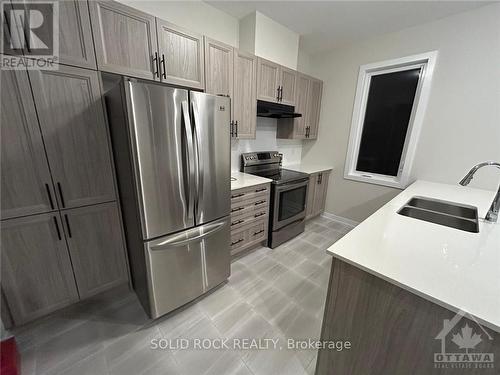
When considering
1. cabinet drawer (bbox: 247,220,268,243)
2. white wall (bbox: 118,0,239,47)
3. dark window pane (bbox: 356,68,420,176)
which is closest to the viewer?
white wall (bbox: 118,0,239,47)

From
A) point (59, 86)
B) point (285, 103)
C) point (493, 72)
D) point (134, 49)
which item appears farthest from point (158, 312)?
point (493, 72)

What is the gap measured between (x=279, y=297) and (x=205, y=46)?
2.48 m

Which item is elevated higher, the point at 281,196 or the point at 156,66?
the point at 156,66

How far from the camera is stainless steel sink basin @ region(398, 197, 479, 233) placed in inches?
54.8

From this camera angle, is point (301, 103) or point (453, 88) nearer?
point (453, 88)

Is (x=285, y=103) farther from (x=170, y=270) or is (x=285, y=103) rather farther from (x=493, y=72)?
(x=170, y=270)

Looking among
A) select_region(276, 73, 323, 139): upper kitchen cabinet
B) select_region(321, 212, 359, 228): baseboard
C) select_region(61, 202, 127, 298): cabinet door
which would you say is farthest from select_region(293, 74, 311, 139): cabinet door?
select_region(61, 202, 127, 298): cabinet door

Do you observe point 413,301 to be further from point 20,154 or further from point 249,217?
point 20,154

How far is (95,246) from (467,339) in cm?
222

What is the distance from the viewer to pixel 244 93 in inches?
87.7

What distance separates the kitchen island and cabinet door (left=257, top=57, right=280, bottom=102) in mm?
1961

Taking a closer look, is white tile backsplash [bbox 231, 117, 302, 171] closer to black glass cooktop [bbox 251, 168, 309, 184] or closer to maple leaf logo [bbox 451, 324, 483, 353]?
black glass cooktop [bbox 251, 168, 309, 184]

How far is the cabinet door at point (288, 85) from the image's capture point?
2.60 meters

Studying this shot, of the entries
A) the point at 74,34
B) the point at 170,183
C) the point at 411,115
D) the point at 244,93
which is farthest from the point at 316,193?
the point at 74,34
